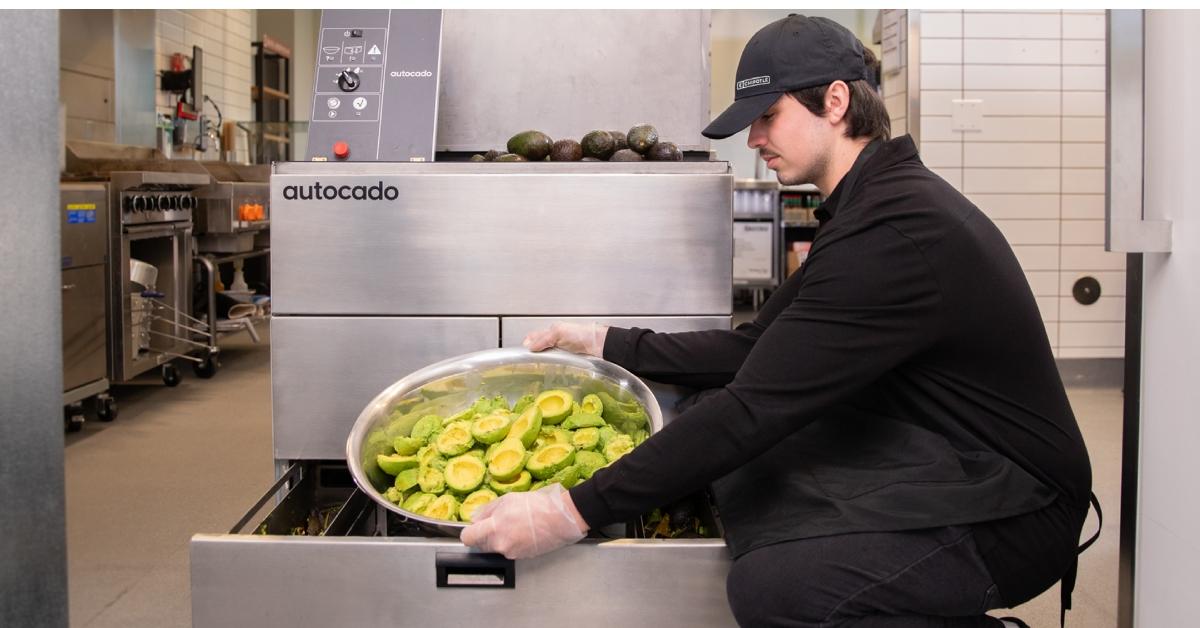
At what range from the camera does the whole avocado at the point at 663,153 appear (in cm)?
205

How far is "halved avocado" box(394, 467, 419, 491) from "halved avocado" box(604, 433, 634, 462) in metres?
0.29

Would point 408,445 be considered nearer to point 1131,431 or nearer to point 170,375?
point 1131,431

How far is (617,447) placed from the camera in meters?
1.63

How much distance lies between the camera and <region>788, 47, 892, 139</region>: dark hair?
4.84 feet

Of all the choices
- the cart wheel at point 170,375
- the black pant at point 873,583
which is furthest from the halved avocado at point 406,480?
the cart wheel at point 170,375

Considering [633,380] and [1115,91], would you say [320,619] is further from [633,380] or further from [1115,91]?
[1115,91]

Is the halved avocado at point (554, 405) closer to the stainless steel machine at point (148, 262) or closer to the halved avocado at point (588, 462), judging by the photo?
the halved avocado at point (588, 462)

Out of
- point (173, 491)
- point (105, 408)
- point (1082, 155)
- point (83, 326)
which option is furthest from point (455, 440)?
point (1082, 155)

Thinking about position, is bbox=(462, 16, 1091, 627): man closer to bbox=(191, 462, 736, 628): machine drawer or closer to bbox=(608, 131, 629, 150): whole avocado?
bbox=(191, 462, 736, 628): machine drawer

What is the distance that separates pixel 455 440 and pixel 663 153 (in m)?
0.75

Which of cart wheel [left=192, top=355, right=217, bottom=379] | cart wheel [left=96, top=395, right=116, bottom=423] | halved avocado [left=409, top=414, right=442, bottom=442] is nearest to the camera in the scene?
halved avocado [left=409, top=414, right=442, bottom=442]

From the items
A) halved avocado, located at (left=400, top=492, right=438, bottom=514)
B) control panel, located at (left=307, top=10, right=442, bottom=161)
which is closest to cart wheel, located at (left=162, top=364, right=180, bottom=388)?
control panel, located at (left=307, top=10, right=442, bottom=161)

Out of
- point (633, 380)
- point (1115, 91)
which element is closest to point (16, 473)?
point (633, 380)

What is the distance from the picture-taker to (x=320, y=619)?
54.7 inches
